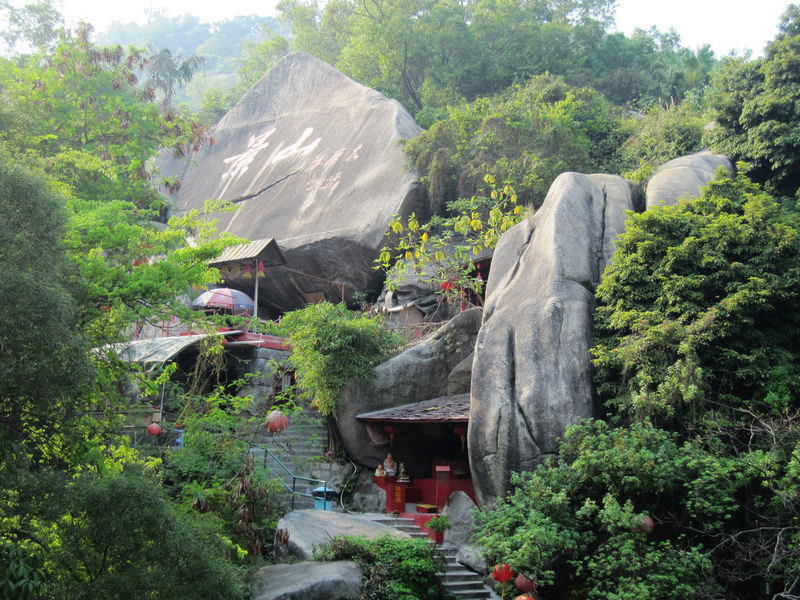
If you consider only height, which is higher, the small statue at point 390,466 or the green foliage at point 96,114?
the green foliage at point 96,114

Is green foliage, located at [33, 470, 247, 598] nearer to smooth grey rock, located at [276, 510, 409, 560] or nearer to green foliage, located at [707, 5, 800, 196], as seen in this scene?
Answer: smooth grey rock, located at [276, 510, 409, 560]

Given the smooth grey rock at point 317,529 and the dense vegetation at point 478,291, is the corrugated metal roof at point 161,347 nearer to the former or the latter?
the dense vegetation at point 478,291

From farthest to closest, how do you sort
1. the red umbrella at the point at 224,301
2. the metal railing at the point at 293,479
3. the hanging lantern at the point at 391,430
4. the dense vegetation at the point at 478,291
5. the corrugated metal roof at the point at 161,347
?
the red umbrella at the point at 224,301, the corrugated metal roof at the point at 161,347, the hanging lantern at the point at 391,430, the metal railing at the point at 293,479, the dense vegetation at the point at 478,291

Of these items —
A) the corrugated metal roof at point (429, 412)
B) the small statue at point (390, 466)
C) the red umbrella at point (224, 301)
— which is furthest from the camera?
Answer: the red umbrella at point (224, 301)

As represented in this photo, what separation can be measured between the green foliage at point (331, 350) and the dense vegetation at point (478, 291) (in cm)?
6

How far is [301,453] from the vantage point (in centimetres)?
1424

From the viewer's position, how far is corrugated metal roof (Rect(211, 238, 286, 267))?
1869 cm

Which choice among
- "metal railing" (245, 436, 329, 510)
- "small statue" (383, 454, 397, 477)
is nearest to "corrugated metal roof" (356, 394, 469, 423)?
"small statue" (383, 454, 397, 477)

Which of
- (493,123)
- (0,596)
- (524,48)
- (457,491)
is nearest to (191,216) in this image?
(457,491)

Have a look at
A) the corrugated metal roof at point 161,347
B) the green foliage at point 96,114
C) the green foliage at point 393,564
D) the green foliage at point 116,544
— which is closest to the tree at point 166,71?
the green foliage at point 96,114

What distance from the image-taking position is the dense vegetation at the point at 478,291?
5.57 metres

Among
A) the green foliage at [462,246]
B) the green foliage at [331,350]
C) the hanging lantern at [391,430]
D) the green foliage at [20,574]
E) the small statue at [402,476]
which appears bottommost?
the small statue at [402,476]

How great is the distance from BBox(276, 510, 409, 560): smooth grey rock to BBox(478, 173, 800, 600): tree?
6.45 feet

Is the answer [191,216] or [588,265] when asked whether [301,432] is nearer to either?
[191,216]
